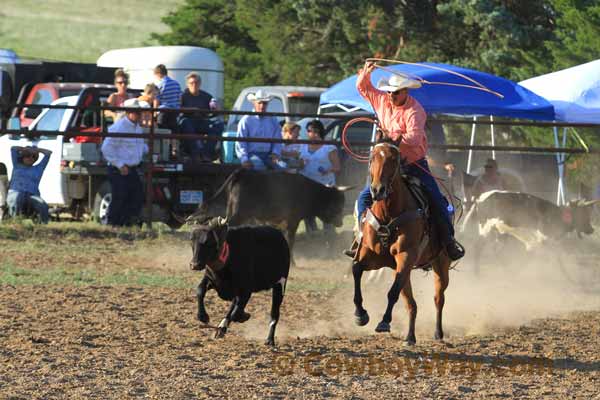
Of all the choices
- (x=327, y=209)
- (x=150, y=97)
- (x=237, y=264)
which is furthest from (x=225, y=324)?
(x=150, y=97)

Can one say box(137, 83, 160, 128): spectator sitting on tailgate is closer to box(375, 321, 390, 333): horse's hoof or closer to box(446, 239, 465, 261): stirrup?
box(446, 239, 465, 261): stirrup

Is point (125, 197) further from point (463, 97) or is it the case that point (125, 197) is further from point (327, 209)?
point (463, 97)

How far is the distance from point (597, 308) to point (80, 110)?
7311 mm

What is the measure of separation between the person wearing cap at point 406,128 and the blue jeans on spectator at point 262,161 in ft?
20.5

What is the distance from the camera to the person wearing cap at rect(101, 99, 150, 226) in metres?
14.9

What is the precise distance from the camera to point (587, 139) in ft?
68.1

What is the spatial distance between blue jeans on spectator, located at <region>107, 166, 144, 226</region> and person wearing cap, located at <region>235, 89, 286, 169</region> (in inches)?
55.9

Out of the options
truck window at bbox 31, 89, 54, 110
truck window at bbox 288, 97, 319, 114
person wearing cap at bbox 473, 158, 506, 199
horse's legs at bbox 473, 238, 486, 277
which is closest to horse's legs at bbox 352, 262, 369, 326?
horse's legs at bbox 473, 238, 486, 277

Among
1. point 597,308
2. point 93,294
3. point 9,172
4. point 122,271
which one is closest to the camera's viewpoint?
point 93,294

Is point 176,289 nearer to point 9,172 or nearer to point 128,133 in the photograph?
point 128,133

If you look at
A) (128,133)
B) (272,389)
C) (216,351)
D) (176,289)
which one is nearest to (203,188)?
(128,133)

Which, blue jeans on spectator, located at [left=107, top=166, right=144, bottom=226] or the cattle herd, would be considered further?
blue jeans on spectator, located at [left=107, top=166, right=144, bottom=226]

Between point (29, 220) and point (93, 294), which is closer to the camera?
point (93, 294)

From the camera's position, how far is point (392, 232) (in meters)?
8.47
